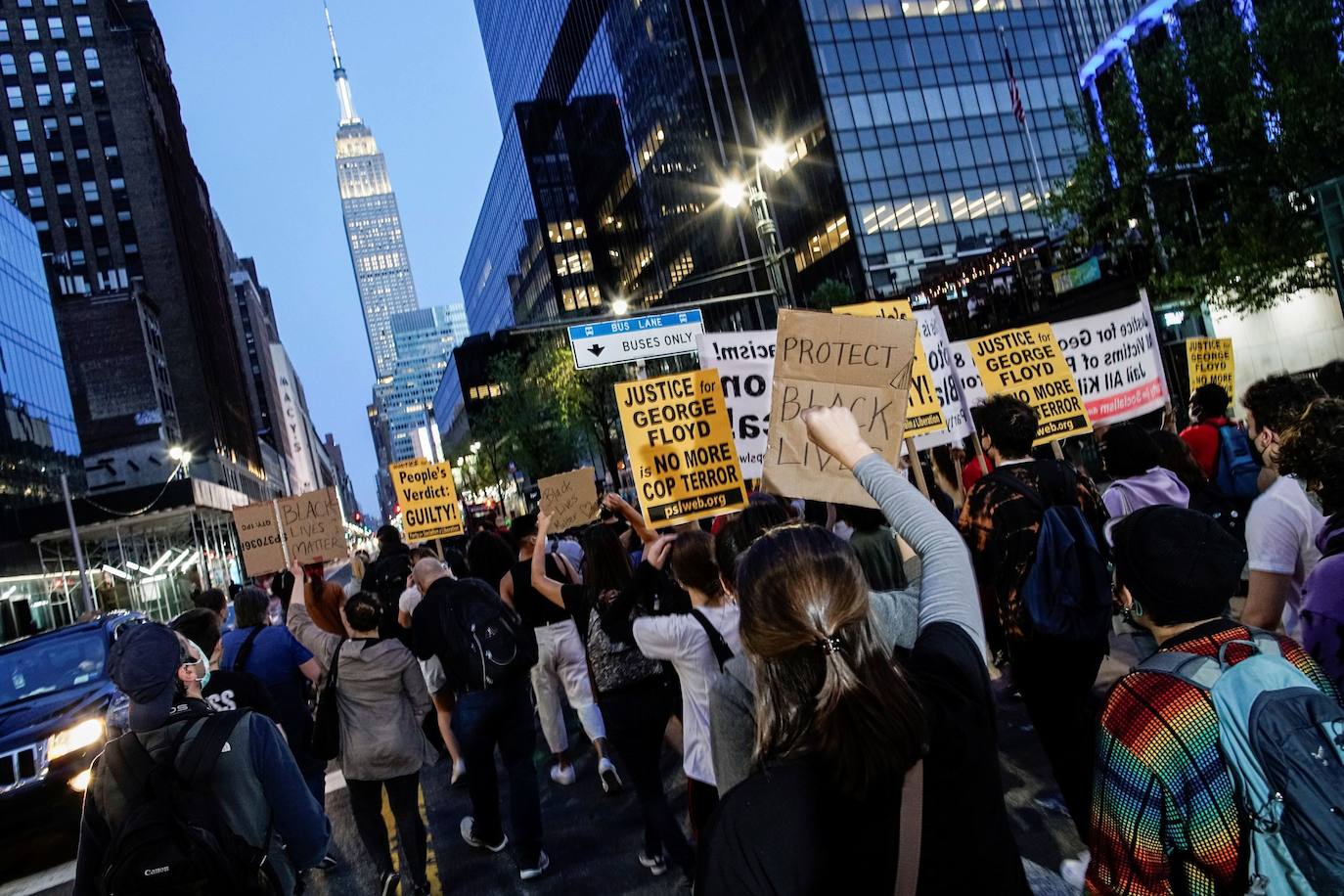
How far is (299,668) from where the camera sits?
614cm

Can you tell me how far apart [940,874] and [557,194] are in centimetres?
8831

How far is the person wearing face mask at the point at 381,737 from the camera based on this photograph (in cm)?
539

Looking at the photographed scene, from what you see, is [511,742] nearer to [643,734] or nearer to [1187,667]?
[643,734]

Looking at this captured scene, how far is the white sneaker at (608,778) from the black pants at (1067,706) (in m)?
3.56

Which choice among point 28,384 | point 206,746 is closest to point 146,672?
point 206,746

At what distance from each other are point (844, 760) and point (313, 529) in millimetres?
9033

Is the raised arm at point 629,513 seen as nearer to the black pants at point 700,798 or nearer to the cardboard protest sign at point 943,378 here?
the black pants at point 700,798

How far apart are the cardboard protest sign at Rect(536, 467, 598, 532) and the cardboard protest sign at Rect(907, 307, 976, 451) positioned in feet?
12.0

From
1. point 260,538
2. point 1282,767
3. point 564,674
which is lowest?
point 564,674

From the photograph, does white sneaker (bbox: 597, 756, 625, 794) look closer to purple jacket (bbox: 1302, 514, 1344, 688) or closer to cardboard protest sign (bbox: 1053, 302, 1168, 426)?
purple jacket (bbox: 1302, 514, 1344, 688)

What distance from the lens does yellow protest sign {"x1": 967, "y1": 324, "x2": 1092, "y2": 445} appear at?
7617 millimetres

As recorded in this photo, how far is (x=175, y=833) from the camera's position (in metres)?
2.81

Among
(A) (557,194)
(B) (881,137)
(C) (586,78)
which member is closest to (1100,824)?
(B) (881,137)

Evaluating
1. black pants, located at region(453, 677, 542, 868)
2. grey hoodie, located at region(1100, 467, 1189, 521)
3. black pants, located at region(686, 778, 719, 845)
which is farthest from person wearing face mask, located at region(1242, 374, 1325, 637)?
black pants, located at region(453, 677, 542, 868)
